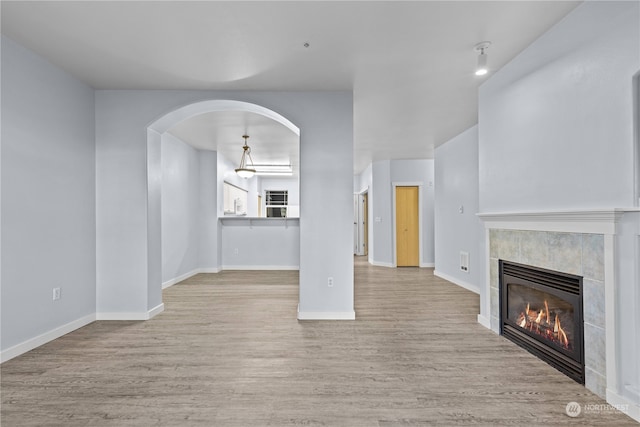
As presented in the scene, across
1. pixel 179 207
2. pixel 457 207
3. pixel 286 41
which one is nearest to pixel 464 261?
pixel 457 207

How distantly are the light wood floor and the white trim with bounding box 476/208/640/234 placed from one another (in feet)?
3.47

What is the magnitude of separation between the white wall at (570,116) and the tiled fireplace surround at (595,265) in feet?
0.35

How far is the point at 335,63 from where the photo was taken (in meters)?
3.14

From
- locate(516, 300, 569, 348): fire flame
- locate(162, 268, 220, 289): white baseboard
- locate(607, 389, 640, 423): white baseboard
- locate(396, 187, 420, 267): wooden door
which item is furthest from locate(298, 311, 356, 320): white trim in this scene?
locate(396, 187, 420, 267): wooden door

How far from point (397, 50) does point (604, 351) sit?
106 inches

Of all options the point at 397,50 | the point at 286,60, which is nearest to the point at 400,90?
the point at 397,50

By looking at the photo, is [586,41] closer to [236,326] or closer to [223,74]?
[223,74]

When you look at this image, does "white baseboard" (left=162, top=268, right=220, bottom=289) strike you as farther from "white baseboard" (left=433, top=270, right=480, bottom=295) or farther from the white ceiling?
"white baseboard" (left=433, top=270, right=480, bottom=295)

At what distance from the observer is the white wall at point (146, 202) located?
3738 mm

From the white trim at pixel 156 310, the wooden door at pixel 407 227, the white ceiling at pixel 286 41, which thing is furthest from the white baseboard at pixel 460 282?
the white trim at pixel 156 310

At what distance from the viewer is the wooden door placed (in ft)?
26.7

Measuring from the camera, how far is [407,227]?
8219 millimetres

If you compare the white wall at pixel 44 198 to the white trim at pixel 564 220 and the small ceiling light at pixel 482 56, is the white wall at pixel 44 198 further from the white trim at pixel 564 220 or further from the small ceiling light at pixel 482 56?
the white trim at pixel 564 220
